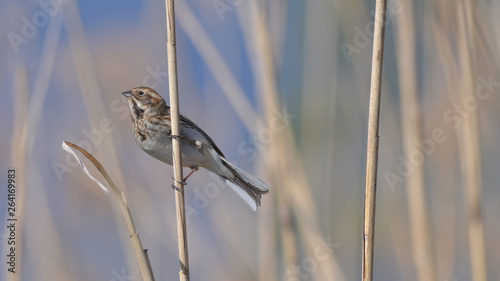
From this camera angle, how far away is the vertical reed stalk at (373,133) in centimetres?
128

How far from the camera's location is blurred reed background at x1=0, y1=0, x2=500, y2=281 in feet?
7.04

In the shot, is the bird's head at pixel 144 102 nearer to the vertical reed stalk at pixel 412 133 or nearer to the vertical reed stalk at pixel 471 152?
the vertical reed stalk at pixel 412 133

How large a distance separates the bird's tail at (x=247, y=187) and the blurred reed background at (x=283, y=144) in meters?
0.17

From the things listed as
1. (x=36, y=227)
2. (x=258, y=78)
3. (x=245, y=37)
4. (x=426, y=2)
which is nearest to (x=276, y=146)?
(x=258, y=78)

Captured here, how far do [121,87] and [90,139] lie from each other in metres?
0.41

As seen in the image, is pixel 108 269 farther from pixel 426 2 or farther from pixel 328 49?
pixel 426 2

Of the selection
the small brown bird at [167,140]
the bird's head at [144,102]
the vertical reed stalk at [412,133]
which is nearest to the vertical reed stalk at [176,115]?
the small brown bird at [167,140]

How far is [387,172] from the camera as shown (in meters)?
2.55

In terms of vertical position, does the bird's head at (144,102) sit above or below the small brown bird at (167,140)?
above

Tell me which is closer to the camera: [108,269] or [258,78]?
[258,78]

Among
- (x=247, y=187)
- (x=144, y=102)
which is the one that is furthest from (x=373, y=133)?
(x=144, y=102)

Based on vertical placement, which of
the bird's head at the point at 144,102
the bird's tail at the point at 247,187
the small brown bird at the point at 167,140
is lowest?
the bird's tail at the point at 247,187

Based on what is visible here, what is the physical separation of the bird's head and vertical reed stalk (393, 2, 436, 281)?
923 mm

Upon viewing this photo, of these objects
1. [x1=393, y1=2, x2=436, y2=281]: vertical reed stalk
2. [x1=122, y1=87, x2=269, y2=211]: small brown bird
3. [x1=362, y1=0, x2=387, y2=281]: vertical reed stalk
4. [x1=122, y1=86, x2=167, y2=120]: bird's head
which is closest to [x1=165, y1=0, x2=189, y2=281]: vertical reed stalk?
[x1=362, y1=0, x2=387, y2=281]: vertical reed stalk
